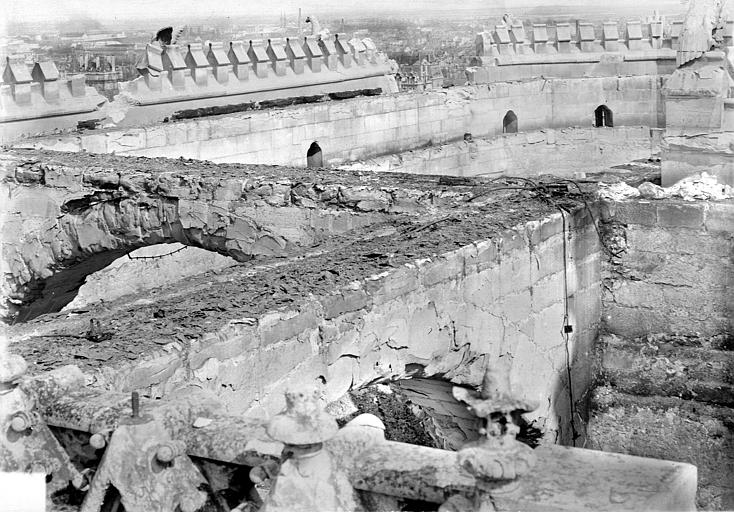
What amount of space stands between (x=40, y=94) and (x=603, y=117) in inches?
550

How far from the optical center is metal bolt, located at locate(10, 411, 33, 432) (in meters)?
6.44

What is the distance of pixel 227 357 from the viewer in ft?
26.2

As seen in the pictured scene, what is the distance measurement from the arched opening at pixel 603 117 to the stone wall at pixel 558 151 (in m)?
0.79

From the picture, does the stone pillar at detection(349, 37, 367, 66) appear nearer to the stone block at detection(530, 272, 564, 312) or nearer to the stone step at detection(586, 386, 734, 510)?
the stone step at detection(586, 386, 734, 510)

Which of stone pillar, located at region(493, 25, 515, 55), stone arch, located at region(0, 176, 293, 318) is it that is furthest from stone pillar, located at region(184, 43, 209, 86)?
stone pillar, located at region(493, 25, 515, 55)

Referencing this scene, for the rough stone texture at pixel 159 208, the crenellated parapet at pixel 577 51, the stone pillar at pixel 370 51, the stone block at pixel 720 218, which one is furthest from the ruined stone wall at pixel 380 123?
the stone block at pixel 720 218

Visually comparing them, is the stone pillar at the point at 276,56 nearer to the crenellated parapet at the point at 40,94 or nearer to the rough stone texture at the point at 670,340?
the crenellated parapet at the point at 40,94

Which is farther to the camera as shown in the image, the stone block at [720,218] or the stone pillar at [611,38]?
the stone pillar at [611,38]

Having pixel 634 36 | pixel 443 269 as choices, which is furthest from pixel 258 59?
pixel 443 269

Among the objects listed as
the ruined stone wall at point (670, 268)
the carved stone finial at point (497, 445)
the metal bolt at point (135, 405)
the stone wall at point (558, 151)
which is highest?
the carved stone finial at point (497, 445)

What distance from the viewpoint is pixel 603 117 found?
2827 cm

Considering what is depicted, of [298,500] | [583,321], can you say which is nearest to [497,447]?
[298,500]

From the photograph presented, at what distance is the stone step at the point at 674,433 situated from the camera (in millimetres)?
12195

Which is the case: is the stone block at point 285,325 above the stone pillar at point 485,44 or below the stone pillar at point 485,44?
above
